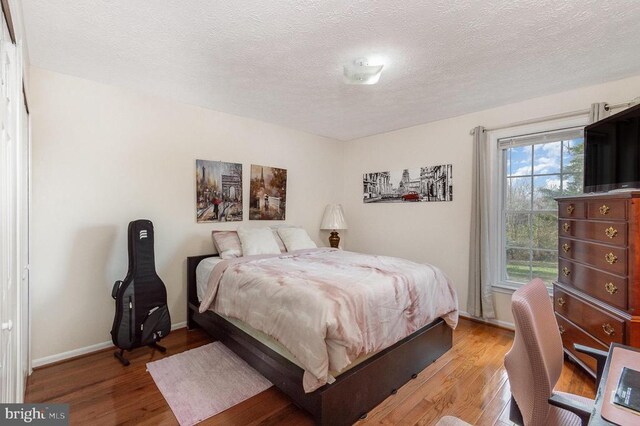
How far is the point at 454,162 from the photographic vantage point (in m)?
3.60

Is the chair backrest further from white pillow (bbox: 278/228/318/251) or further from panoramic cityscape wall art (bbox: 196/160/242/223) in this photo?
panoramic cityscape wall art (bbox: 196/160/242/223)

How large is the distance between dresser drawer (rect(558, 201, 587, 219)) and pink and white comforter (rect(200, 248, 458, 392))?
1.11 metres

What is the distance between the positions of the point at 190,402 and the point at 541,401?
6.42 feet

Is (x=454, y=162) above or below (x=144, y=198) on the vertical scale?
above

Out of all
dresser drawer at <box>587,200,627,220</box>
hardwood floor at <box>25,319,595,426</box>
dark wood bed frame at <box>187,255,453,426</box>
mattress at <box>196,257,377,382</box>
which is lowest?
hardwood floor at <box>25,319,595,426</box>

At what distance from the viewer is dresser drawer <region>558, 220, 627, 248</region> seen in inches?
73.5

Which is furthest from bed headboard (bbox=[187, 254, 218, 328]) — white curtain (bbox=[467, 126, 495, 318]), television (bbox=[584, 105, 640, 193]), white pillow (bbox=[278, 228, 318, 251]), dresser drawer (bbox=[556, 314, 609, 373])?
television (bbox=[584, 105, 640, 193])

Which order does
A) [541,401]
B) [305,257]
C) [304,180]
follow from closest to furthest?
1. [541,401]
2. [305,257]
3. [304,180]

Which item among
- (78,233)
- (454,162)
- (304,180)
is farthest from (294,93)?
(78,233)

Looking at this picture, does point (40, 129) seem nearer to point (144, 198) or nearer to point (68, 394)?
point (144, 198)

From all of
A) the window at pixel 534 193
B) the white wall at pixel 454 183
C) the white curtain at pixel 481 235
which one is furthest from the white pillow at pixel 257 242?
the window at pixel 534 193

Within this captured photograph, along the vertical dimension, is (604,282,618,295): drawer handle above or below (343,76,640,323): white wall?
below

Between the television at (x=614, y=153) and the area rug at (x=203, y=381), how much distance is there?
297 centimetres

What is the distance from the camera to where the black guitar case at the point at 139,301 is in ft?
7.89
